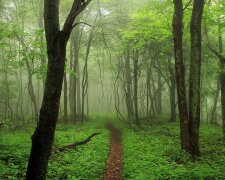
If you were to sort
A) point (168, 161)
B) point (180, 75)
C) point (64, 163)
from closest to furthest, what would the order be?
point (64, 163) → point (168, 161) → point (180, 75)

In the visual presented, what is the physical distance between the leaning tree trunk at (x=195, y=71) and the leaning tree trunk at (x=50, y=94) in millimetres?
7148

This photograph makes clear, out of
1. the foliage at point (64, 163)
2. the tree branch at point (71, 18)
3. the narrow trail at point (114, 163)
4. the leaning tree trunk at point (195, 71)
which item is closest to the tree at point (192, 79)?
the leaning tree trunk at point (195, 71)

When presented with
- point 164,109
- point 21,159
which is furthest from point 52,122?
point 164,109

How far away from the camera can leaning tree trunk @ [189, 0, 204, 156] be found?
12.2 meters

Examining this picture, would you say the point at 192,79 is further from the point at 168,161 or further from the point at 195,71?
the point at 168,161

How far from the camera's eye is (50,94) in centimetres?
664

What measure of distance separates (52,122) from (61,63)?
1.51 meters

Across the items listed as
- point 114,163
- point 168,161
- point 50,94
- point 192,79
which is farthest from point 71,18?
point 168,161

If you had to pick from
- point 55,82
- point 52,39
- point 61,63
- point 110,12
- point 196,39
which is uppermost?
point 110,12

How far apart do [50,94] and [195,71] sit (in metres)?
7.90

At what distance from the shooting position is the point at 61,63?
22.3ft

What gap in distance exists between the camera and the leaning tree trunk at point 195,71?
12219 mm

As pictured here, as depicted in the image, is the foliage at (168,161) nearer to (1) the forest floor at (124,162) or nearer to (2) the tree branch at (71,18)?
(1) the forest floor at (124,162)

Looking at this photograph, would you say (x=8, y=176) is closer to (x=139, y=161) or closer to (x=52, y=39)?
(x=52, y=39)
